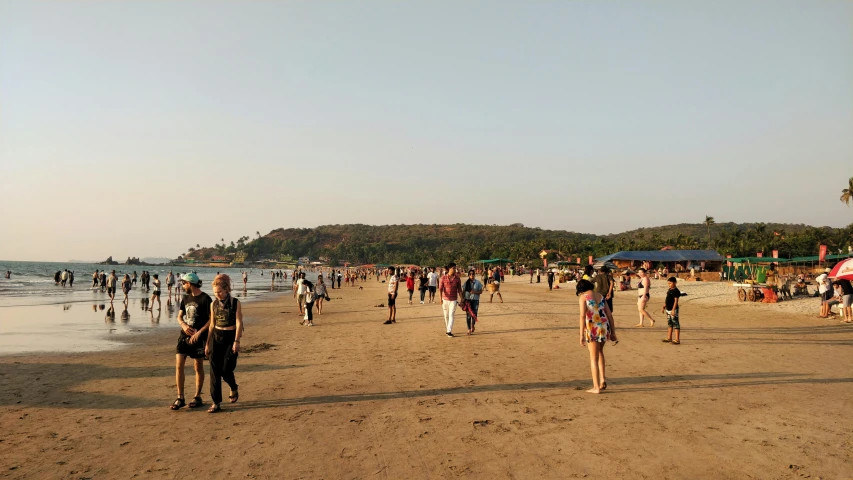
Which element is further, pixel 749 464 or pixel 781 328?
pixel 781 328

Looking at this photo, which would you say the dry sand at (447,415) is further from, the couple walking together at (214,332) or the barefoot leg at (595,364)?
the couple walking together at (214,332)

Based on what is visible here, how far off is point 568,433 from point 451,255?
133331 millimetres

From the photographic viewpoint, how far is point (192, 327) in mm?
6438

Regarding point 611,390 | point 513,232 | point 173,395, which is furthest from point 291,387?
point 513,232

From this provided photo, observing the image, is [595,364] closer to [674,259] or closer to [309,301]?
[309,301]

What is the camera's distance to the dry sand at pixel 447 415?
15.5 feet

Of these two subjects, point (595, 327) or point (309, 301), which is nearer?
point (595, 327)

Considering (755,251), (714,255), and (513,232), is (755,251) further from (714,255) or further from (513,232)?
(513,232)

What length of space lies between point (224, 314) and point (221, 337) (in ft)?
0.93

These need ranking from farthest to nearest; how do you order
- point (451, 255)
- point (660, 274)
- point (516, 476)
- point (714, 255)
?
point (451, 255) → point (714, 255) → point (660, 274) → point (516, 476)

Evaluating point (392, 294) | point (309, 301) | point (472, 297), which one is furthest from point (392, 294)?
point (472, 297)

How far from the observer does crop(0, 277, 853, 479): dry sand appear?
4.71 m

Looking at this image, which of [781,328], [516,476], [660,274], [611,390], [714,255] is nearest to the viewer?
[516,476]

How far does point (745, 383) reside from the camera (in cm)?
775
